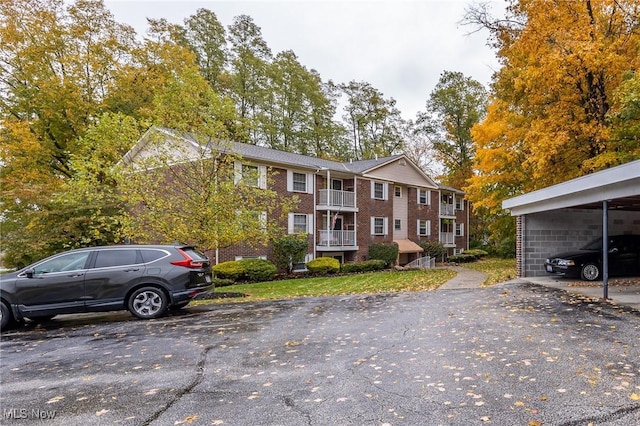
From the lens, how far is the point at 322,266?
20.0 m

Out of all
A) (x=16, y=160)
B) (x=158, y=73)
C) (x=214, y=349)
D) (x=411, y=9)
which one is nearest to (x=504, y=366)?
(x=214, y=349)

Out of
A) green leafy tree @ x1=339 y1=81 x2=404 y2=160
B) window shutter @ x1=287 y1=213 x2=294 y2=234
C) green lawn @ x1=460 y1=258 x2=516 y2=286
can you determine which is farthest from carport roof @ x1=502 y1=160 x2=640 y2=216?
green leafy tree @ x1=339 y1=81 x2=404 y2=160

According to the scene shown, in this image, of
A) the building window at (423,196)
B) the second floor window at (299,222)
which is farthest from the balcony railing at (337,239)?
the building window at (423,196)

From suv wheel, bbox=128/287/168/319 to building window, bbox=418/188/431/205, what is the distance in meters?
24.1

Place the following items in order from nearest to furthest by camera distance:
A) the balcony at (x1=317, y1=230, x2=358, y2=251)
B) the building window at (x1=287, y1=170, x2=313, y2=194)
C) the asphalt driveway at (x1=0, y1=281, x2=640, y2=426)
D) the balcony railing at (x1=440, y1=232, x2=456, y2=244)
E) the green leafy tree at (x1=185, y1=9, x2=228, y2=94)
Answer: the asphalt driveway at (x1=0, y1=281, x2=640, y2=426), the building window at (x1=287, y1=170, x2=313, y2=194), the balcony at (x1=317, y1=230, x2=358, y2=251), the green leafy tree at (x1=185, y1=9, x2=228, y2=94), the balcony railing at (x1=440, y1=232, x2=456, y2=244)

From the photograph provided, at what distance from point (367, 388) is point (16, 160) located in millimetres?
23134

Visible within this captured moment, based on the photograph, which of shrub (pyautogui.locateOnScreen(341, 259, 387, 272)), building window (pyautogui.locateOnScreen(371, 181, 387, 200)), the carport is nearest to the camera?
the carport

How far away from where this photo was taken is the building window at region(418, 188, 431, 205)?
29438mm

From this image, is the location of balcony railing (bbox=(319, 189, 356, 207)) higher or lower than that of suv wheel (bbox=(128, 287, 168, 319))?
higher

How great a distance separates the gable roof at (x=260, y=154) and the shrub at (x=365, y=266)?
567cm

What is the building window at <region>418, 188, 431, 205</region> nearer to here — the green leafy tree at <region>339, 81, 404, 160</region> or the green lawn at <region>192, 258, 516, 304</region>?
the green leafy tree at <region>339, 81, 404, 160</region>

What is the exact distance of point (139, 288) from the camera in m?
8.26

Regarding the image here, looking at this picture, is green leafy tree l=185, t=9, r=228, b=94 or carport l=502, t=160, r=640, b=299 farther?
green leafy tree l=185, t=9, r=228, b=94

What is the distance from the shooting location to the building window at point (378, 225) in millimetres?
25312
